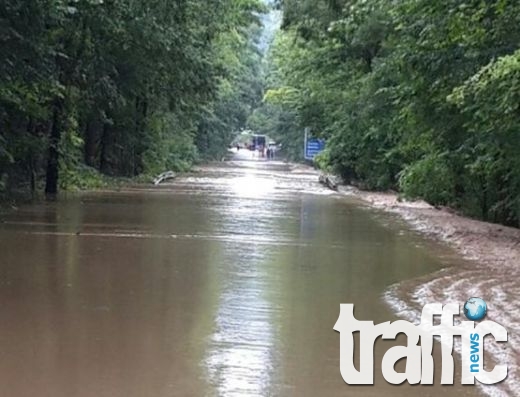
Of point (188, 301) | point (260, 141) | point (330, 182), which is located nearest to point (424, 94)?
point (188, 301)

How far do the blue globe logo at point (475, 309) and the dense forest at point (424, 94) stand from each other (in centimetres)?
324

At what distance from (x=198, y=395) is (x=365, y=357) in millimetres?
1647

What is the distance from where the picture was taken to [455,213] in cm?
2322

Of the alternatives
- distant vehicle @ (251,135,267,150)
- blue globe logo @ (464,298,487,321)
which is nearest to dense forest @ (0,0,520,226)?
blue globe logo @ (464,298,487,321)

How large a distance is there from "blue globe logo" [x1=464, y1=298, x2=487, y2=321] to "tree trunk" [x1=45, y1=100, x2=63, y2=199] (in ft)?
54.5

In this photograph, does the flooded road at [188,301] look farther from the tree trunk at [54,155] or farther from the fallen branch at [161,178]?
the fallen branch at [161,178]

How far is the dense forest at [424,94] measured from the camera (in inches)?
527

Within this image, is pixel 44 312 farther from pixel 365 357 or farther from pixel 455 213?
pixel 455 213

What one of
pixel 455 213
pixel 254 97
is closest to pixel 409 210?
pixel 455 213

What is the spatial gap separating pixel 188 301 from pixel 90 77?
1609 centimetres

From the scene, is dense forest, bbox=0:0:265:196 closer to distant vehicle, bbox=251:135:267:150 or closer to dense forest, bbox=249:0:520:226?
dense forest, bbox=249:0:520:226

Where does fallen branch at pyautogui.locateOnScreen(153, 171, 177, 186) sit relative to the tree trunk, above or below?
below

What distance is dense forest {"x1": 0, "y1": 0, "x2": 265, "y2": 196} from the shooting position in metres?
17.0

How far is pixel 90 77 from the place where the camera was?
2392 cm
